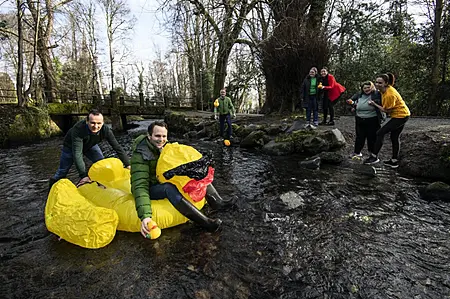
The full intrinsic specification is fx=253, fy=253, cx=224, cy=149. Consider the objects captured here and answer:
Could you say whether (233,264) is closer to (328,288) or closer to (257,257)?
(257,257)

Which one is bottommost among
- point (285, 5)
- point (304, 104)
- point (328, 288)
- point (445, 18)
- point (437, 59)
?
point (328, 288)

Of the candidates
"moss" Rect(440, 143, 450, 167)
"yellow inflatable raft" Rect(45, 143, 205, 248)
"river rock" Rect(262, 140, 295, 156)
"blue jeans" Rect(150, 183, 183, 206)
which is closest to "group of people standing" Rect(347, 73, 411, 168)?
"moss" Rect(440, 143, 450, 167)

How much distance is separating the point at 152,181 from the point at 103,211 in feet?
2.13

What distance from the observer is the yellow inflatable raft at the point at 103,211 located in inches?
113

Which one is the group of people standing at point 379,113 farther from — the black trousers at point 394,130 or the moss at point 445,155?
the moss at point 445,155

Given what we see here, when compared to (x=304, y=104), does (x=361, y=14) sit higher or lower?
higher

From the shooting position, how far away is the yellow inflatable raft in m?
2.87

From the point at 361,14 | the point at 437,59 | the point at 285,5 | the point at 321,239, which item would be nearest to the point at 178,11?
the point at 285,5

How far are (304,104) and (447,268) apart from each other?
6.65 meters

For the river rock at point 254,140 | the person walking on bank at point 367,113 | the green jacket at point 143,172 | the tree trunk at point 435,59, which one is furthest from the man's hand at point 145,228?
the tree trunk at point 435,59

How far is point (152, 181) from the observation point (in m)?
3.24

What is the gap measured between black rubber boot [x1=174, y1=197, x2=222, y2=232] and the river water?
13cm

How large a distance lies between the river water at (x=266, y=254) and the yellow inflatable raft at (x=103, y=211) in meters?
0.20

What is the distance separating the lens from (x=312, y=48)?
1071 centimetres
